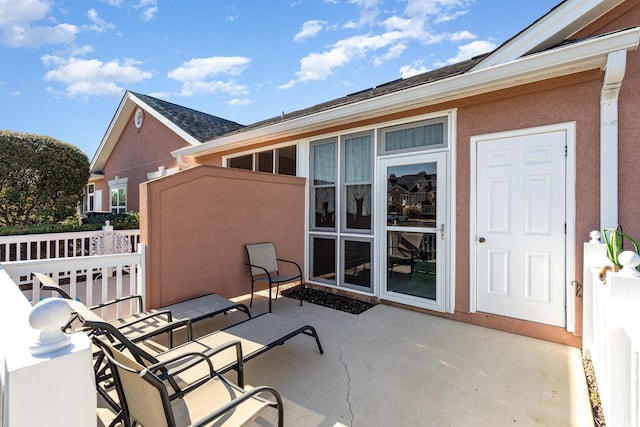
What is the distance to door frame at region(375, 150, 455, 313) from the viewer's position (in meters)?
4.47

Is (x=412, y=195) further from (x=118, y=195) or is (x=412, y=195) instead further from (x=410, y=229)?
(x=118, y=195)

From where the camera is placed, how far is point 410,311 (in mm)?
4832

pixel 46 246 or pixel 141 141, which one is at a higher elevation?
pixel 141 141

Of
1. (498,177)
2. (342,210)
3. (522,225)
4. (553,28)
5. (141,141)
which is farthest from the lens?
(141,141)

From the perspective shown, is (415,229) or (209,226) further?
(415,229)

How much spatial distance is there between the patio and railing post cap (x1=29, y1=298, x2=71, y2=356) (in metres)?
1.89

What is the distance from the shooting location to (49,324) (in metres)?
0.96

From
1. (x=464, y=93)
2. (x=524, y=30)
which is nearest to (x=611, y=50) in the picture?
(x=524, y=30)

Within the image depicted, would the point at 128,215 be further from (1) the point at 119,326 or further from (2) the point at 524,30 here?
(2) the point at 524,30

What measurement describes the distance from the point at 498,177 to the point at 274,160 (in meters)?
4.51

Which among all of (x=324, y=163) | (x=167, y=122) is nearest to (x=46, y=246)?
(x=167, y=122)

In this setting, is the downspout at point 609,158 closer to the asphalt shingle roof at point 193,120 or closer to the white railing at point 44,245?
the white railing at point 44,245

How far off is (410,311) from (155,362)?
12.6 ft

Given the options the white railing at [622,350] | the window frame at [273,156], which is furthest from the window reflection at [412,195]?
the white railing at [622,350]
